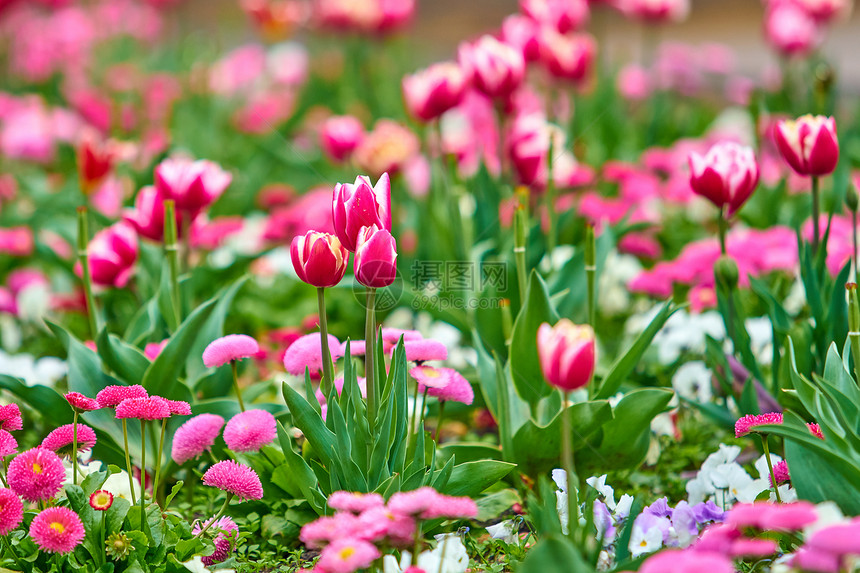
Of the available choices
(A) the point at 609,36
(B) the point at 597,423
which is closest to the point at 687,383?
(B) the point at 597,423

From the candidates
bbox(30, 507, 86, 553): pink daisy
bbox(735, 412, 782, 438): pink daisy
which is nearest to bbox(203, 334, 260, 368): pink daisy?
bbox(30, 507, 86, 553): pink daisy

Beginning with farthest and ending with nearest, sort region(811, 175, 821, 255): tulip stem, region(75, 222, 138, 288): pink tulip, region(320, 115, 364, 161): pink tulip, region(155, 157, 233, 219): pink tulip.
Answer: region(320, 115, 364, 161): pink tulip → region(75, 222, 138, 288): pink tulip → region(155, 157, 233, 219): pink tulip → region(811, 175, 821, 255): tulip stem

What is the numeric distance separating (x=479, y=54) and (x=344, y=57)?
348cm

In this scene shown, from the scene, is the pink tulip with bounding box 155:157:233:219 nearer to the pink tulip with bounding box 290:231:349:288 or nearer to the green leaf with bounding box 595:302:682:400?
the pink tulip with bounding box 290:231:349:288

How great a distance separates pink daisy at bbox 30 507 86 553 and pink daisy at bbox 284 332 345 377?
48 centimetres

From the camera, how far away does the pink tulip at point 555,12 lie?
3.36 meters

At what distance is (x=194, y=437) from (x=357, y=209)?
0.56 m

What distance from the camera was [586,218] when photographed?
3.00m

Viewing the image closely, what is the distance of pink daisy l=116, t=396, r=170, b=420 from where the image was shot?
1.41 meters

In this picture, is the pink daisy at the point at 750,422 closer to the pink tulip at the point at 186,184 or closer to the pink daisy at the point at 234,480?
the pink daisy at the point at 234,480

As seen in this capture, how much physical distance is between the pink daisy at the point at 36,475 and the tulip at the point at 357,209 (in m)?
0.55

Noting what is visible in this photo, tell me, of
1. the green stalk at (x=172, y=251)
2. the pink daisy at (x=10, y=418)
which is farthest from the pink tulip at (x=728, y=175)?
the pink daisy at (x=10, y=418)

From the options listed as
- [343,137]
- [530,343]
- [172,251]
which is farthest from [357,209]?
[343,137]

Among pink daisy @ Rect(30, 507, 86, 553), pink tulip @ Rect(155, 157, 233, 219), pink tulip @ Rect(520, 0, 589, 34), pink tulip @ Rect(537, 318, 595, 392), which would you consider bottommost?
pink daisy @ Rect(30, 507, 86, 553)
